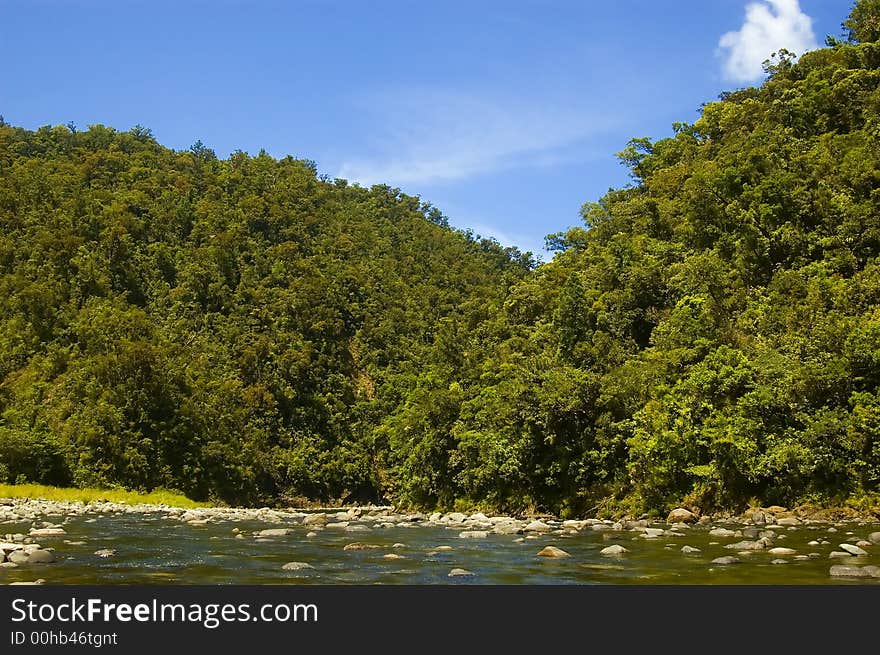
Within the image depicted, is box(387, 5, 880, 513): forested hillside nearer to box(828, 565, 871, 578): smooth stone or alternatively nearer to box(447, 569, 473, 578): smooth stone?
box(828, 565, 871, 578): smooth stone

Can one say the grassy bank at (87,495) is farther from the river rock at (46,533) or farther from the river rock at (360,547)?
the river rock at (360,547)

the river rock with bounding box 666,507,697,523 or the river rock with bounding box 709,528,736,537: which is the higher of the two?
the river rock with bounding box 709,528,736,537

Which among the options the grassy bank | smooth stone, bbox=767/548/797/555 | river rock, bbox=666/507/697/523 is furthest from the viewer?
the grassy bank

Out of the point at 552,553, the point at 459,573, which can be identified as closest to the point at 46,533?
the point at 459,573

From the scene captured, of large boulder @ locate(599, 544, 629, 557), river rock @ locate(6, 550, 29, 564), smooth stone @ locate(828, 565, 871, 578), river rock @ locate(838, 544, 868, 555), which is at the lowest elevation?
large boulder @ locate(599, 544, 629, 557)

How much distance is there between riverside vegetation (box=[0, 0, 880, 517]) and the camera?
24906 millimetres

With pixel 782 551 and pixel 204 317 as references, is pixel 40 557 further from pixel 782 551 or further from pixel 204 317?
pixel 204 317

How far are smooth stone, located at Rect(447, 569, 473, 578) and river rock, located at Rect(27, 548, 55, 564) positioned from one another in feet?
21.1

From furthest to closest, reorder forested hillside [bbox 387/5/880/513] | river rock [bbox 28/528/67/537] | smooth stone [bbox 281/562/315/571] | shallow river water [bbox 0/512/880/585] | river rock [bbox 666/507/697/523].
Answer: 1. river rock [bbox 666/507/697/523]
2. forested hillside [bbox 387/5/880/513]
3. river rock [bbox 28/528/67/537]
4. smooth stone [bbox 281/562/315/571]
5. shallow river water [bbox 0/512/880/585]

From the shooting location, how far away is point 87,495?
155 ft

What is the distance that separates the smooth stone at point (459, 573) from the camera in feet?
35.8

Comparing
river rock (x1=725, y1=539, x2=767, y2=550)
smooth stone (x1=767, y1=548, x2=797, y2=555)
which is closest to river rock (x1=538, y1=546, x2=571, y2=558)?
river rock (x1=725, y1=539, x2=767, y2=550)

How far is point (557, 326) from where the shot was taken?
38.5 m
